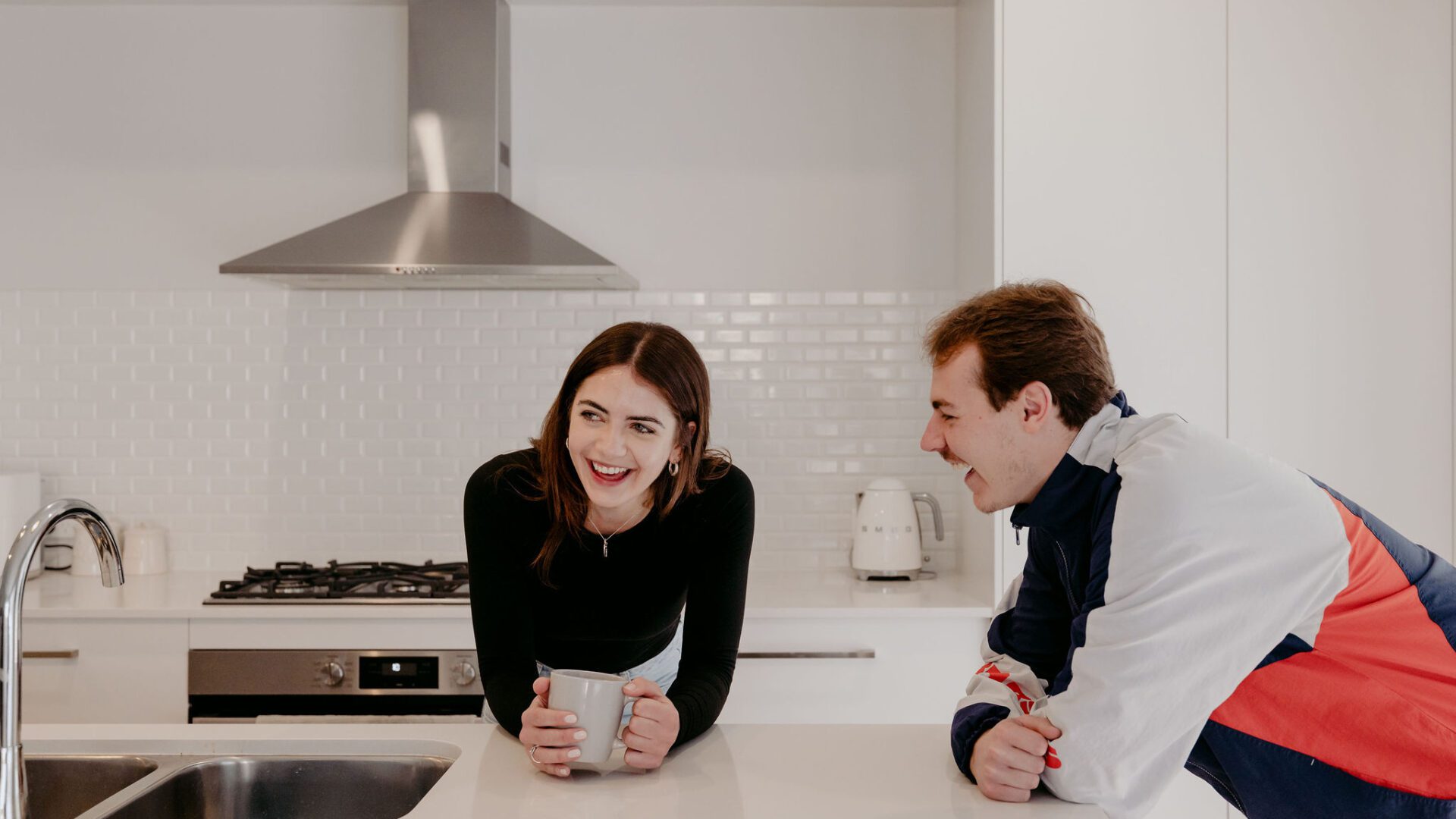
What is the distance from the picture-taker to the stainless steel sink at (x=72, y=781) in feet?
4.26

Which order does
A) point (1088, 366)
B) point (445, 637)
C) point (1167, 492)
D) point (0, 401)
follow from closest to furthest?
point (1167, 492) < point (1088, 366) < point (445, 637) < point (0, 401)

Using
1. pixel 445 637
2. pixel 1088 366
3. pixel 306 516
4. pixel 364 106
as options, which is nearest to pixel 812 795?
pixel 1088 366

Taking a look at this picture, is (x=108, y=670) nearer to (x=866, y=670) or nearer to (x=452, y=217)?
(x=452, y=217)

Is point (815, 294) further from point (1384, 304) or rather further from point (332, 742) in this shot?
point (332, 742)

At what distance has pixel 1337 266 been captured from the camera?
8.37 feet

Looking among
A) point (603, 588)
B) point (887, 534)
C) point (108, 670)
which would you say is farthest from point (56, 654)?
point (887, 534)

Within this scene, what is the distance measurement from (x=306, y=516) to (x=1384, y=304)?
295 cm

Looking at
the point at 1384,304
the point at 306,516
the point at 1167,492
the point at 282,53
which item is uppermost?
the point at 282,53

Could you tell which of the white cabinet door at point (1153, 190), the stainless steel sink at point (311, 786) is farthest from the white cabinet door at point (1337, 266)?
the stainless steel sink at point (311, 786)

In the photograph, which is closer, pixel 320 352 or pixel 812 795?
pixel 812 795

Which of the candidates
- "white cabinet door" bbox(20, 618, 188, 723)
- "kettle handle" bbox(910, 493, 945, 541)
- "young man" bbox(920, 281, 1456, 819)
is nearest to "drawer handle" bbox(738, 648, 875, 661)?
"kettle handle" bbox(910, 493, 945, 541)

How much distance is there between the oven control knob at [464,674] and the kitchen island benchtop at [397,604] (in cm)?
11

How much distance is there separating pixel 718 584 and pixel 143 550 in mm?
2205

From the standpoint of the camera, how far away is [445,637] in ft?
8.28
